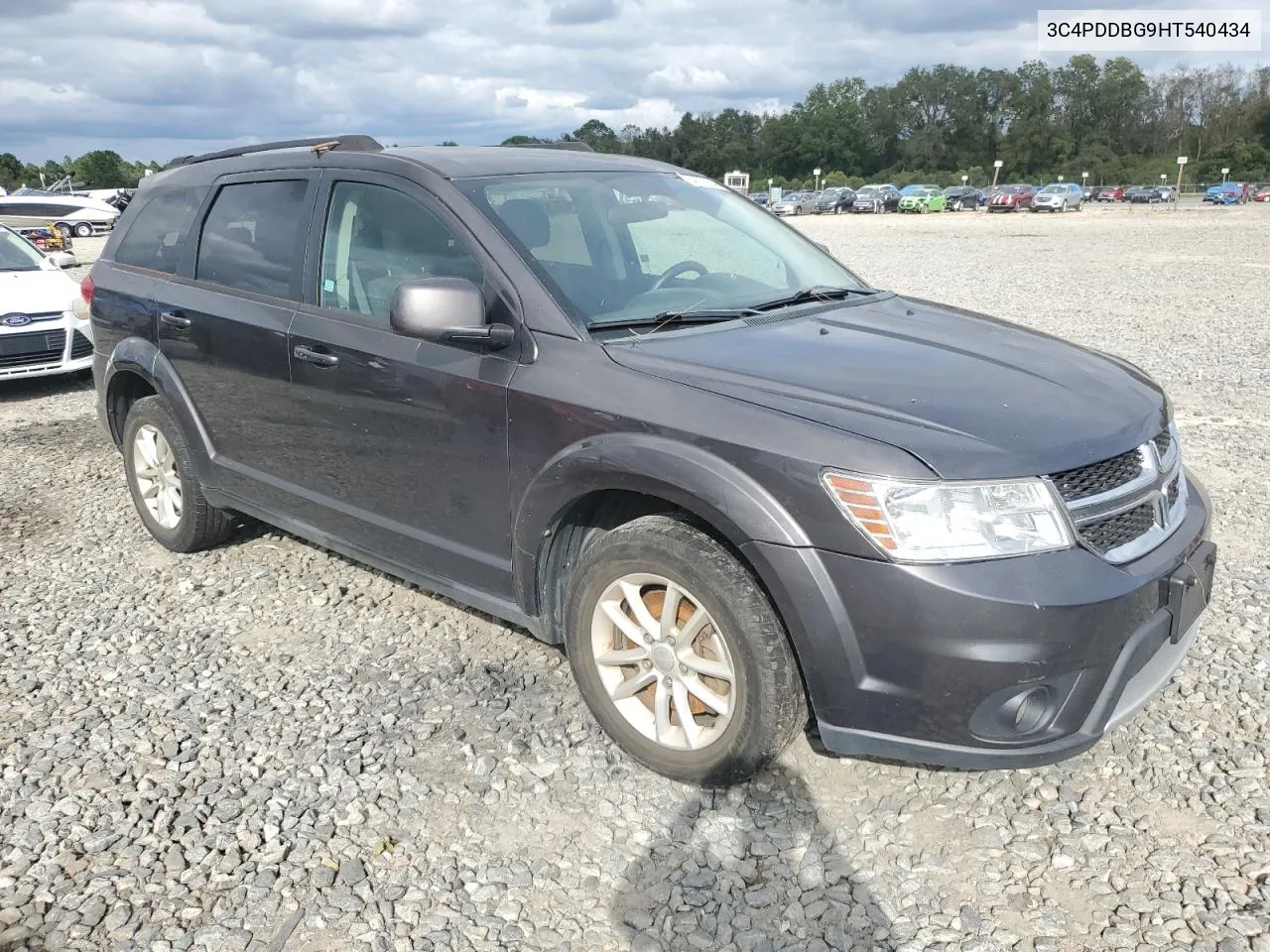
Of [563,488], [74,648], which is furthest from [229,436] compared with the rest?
[563,488]

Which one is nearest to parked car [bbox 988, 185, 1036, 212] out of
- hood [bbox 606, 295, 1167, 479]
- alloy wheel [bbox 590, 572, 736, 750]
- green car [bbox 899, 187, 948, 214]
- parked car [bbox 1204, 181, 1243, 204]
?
green car [bbox 899, 187, 948, 214]

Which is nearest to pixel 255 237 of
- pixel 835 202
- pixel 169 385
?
pixel 169 385

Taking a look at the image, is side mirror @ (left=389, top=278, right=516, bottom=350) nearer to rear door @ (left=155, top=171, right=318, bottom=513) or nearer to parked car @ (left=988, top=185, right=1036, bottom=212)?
rear door @ (left=155, top=171, right=318, bottom=513)

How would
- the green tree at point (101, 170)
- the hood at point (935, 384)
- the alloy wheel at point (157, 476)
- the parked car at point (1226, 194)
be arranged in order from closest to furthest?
the hood at point (935, 384) < the alloy wheel at point (157, 476) < the parked car at point (1226, 194) < the green tree at point (101, 170)

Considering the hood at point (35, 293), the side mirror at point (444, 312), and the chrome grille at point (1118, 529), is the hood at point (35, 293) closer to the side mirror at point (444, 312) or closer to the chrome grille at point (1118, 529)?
the side mirror at point (444, 312)

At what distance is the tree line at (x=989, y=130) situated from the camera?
9712 cm

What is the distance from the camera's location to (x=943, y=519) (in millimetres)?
2619

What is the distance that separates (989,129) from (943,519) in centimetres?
13269

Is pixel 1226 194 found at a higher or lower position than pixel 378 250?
lower

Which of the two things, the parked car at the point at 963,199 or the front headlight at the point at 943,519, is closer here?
the front headlight at the point at 943,519

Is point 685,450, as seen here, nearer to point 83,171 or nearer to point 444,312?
point 444,312

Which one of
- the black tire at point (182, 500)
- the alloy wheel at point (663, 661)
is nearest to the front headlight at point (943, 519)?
the alloy wheel at point (663, 661)

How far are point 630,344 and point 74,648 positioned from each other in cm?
273

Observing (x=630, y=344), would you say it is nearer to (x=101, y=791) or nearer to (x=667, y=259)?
(x=667, y=259)
